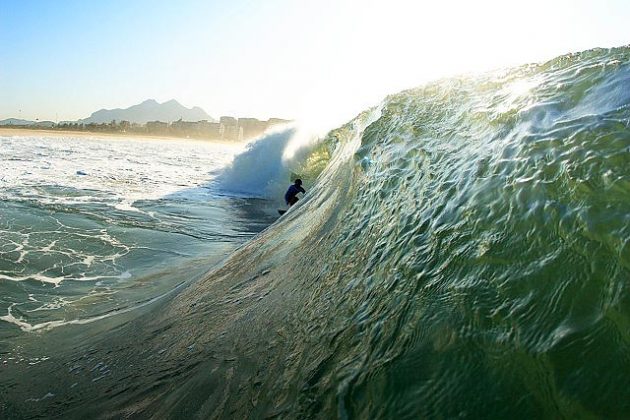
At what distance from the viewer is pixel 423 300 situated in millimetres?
2504

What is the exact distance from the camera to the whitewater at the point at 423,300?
1.88 meters

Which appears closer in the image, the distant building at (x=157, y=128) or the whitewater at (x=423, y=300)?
the whitewater at (x=423, y=300)

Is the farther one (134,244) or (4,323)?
(134,244)

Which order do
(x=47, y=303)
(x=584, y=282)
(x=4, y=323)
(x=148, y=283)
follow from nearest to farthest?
(x=584, y=282) < (x=4, y=323) < (x=47, y=303) < (x=148, y=283)

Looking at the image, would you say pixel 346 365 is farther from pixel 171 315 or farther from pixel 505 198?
pixel 171 315

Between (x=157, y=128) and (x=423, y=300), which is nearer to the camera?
A: (x=423, y=300)

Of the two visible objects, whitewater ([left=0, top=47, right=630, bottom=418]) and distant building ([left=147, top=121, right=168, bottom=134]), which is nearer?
whitewater ([left=0, top=47, right=630, bottom=418])

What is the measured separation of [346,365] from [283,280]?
6.68 ft

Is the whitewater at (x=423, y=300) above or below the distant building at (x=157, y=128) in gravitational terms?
below

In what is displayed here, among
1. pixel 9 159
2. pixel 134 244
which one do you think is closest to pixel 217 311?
pixel 134 244

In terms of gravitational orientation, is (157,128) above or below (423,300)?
above

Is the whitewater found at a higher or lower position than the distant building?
lower

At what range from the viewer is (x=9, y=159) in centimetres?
2369

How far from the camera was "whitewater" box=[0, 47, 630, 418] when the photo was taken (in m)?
1.88
